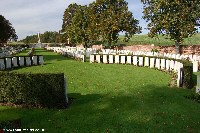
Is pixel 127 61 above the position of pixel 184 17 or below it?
below

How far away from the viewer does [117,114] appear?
1162cm

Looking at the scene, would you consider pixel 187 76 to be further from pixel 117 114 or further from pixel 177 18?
pixel 177 18

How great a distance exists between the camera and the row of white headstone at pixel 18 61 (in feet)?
90.2

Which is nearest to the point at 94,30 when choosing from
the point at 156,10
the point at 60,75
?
the point at 156,10

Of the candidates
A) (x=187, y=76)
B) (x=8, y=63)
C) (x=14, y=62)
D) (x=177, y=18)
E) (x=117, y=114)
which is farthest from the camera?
(x=177, y=18)

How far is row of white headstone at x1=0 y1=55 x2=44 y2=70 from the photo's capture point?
2750 cm

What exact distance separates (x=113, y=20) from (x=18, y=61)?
110ft

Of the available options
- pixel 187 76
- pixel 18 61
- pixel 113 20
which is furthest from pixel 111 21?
pixel 187 76

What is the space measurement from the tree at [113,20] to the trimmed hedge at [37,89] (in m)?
46.1

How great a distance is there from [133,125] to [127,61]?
23.0 m

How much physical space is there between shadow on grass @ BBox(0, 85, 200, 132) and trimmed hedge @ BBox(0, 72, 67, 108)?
48 centimetres

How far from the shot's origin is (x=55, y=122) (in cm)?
1086

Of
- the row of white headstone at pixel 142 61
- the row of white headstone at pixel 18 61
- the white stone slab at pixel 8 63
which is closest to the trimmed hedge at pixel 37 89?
the row of white headstone at pixel 142 61

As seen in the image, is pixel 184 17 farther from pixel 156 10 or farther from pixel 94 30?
pixel 94 30
